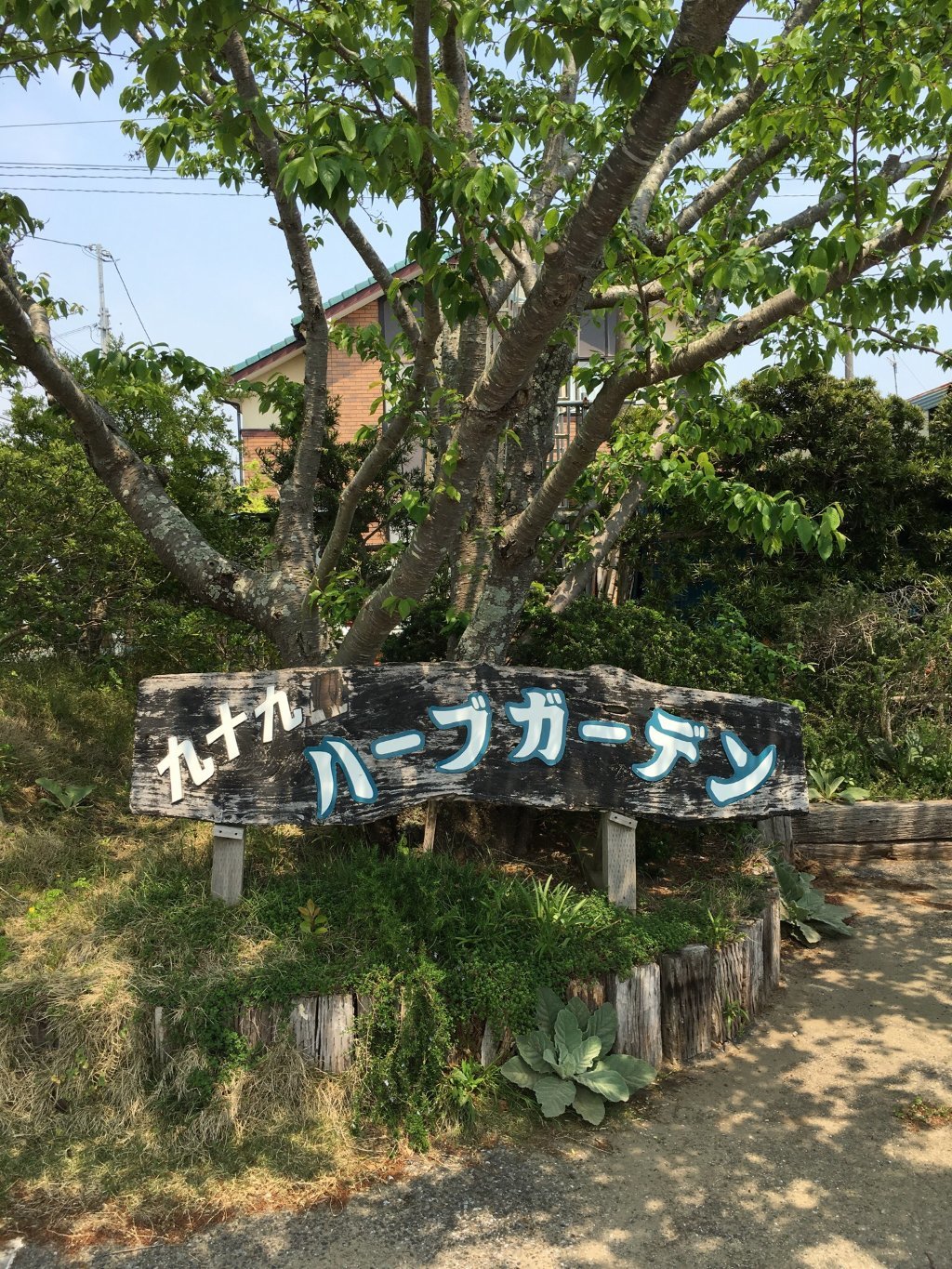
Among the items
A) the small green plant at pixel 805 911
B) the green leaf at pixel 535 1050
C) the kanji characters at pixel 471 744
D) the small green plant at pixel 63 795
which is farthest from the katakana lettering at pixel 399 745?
the small green plant at pixel 805 911

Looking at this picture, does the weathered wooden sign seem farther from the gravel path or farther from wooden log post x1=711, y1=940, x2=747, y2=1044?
the gravel path

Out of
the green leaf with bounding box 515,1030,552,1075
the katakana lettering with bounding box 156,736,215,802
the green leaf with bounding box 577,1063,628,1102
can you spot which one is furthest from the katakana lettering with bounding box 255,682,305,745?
the green leaf with bounding box 577,1063,628,1102

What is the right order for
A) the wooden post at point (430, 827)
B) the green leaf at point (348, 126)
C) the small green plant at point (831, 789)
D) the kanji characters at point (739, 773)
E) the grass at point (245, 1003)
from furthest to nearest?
the small green plant at point (831, 789)
the wooden post at point (430, 827)
the kanji characters at point (739, 773)
the grass at point (245, 1003)
the green leaf at point (348, 126)

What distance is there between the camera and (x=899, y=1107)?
447 cm

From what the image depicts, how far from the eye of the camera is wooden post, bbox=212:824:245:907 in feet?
16.2

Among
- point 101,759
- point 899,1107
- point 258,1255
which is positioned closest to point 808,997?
point 899,1107

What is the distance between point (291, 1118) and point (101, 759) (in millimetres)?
4256

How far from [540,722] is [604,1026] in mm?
1581

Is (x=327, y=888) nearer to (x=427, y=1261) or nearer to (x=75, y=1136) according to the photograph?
(x=75, y=1136)

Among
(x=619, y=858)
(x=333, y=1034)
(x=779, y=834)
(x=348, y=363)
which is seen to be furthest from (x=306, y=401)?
(x=348, y=363)

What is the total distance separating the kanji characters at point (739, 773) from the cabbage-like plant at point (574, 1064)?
4.66 feet

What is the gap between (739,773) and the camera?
215 inches

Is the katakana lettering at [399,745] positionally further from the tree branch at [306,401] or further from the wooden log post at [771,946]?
the wooden log post at [771,946]

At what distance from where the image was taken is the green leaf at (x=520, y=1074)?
4.38 meters
